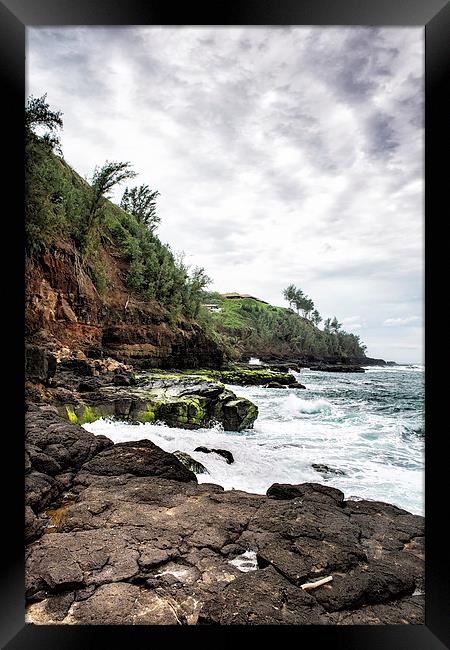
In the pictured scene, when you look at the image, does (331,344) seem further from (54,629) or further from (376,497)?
(54,629)

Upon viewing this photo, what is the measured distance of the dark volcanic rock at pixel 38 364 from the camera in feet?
10.3

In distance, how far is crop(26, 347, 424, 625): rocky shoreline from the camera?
1.80m

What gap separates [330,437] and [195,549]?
1.57 metres

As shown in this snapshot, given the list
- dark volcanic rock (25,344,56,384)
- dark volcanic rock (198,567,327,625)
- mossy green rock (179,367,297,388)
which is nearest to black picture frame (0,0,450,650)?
dark volcanic rock (198,567,327,625)

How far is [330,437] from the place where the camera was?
3.13m

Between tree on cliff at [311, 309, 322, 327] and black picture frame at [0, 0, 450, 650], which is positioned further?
tree on cliff at [311, 309, 322, 327]

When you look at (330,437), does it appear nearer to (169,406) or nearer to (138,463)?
(169,406)

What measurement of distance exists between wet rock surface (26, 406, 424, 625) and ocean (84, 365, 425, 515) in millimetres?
169

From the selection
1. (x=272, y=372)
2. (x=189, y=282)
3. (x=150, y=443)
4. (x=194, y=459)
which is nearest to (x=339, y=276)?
(x=272, y=372)

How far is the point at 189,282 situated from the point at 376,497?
8.42ft

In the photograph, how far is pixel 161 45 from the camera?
2.72 m

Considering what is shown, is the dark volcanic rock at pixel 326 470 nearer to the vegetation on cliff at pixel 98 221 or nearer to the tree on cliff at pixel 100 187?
the vegetation on cliff at pixel 98 221

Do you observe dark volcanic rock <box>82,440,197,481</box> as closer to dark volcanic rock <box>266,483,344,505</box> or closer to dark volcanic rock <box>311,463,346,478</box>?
dark volcanic rock <box>266,483,344,505</box>
